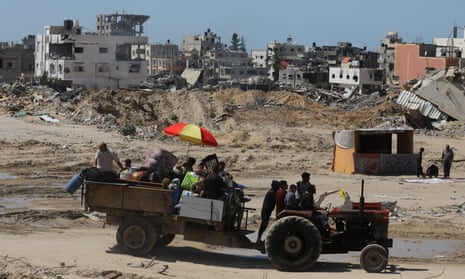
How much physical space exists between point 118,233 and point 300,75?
8957cm

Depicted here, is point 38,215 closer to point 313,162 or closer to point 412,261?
point 412,261

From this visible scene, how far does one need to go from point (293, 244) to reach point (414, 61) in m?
76.9

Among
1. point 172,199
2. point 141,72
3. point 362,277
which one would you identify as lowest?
point 362,277

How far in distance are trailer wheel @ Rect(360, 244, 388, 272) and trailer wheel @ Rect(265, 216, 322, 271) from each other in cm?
75

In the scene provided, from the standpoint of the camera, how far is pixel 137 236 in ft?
51.9

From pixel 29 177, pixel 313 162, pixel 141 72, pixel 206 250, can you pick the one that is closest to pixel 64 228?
pixel 206 250

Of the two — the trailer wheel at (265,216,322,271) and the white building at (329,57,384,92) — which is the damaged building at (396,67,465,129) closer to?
the trailer wheel at (265,216,322,271)

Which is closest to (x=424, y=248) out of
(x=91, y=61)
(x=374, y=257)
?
(x=374, y=257)

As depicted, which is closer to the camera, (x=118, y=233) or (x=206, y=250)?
(x=118, y=233)

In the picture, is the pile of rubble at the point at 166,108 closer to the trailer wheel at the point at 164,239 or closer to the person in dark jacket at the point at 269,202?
the trailer wheel at the point at 164,239

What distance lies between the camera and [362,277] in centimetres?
1486

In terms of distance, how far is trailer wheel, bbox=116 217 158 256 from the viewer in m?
15.7

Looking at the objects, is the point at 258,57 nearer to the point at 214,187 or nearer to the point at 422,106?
the point at 422,106

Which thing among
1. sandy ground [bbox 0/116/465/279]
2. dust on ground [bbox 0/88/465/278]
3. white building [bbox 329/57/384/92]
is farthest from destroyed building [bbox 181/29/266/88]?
sandy ground [bbox 0/116/465/279]
